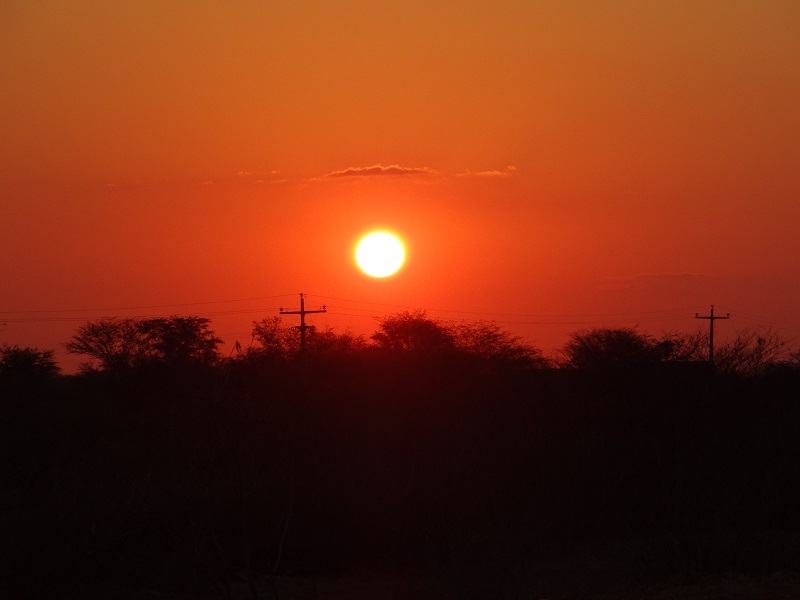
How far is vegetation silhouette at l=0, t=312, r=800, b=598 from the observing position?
616 inches

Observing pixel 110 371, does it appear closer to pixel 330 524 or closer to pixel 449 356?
pixel 449 356

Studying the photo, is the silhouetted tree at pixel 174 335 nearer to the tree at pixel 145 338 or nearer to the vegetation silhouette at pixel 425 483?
the tree at pixel 145 338

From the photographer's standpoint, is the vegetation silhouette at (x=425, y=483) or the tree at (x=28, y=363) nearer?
the vegetation silhouette at (x=425, y=483)

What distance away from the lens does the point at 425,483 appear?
21906 millimetres

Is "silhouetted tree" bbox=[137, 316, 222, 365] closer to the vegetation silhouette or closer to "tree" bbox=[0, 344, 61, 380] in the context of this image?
"tree" bbox=[0, 344, 61, 380]

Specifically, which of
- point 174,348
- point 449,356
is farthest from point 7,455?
point 174,348

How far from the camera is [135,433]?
27.5 metres

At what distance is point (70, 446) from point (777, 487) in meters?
17.8

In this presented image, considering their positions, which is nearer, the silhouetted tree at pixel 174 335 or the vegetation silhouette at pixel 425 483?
the vegetation silhouette at pixel 425 483

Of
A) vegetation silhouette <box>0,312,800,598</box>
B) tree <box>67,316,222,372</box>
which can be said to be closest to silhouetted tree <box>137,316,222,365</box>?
tree <box>67,316,222,372</box>

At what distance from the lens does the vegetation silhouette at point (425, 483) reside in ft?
51.4

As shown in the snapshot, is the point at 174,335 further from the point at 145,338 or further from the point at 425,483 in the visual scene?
the point at 425,483

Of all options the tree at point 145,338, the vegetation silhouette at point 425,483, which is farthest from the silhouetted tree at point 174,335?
the vegetation silhouette at point 425,483

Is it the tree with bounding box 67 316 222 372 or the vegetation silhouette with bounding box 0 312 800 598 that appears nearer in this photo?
the vegetation silhouette with bounding box 0 312 800 598
